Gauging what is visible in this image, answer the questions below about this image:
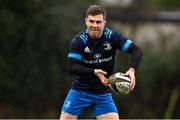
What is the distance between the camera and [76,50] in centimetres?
882

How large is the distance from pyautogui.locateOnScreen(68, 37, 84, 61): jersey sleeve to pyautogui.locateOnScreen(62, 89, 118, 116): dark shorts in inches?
24.8

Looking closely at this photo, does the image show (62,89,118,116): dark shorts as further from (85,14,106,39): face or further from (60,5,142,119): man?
(85,14,106,39): face

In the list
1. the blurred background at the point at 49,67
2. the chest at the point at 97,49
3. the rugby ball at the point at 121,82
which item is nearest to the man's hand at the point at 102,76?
the rugby ball at the point at 121,82

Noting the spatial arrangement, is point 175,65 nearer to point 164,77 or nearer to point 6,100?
point 164,77

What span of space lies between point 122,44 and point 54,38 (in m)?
11.5

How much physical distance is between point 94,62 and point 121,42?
1.56 ft

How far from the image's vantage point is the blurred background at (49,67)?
2016 cm

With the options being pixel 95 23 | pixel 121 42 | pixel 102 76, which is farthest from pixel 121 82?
pixel 95 23

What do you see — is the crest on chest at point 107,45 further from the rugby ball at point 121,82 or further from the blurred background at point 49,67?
the blurred background at point 49,67

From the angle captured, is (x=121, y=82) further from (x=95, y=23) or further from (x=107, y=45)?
(x=95, y=23)

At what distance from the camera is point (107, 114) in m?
9.11

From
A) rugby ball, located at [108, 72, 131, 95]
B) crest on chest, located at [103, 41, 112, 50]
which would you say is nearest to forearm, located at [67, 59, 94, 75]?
rugby ball, located at [108, 72, 131, 95]

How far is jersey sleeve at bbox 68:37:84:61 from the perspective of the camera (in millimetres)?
8781

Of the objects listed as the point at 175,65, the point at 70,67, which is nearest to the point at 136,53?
the point at 70,67
